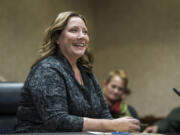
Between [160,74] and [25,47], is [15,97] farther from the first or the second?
[160,74]

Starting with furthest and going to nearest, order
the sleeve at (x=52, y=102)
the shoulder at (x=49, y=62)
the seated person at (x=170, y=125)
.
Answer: the seated person at (x=170, y=125)
the shoulder at (x=49, y=62)
the sleeve at (x=52, y=102)

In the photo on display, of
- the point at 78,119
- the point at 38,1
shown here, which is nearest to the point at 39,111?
the point at 78,119

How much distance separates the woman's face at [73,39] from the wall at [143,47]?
2.81 metres

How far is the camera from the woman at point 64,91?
136 cm

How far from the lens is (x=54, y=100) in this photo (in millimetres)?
1363

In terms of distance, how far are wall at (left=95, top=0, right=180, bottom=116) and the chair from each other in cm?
291

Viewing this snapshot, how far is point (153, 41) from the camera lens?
438cm

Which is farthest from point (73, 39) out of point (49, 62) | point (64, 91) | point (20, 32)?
point (20, 32)

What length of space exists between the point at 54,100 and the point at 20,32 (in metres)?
2.44

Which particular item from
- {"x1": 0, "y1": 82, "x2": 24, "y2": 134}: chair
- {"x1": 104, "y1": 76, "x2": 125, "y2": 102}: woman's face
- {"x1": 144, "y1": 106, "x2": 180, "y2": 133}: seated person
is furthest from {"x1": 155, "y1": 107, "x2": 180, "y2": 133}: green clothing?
{"x1": 0, "y1": 82, "x2": 24, "y2": 134}: chair

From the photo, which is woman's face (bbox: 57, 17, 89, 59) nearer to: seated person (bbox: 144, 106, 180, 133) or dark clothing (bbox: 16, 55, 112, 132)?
dark clothing (bbox: 16, 55, 112, 132)

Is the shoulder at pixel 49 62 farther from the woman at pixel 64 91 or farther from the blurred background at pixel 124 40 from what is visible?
the blurred background at pixel 124 40

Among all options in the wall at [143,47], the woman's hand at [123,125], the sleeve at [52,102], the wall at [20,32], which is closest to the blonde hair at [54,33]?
the sleeve at [52,102]

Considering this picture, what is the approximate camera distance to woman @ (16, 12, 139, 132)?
136 cm
